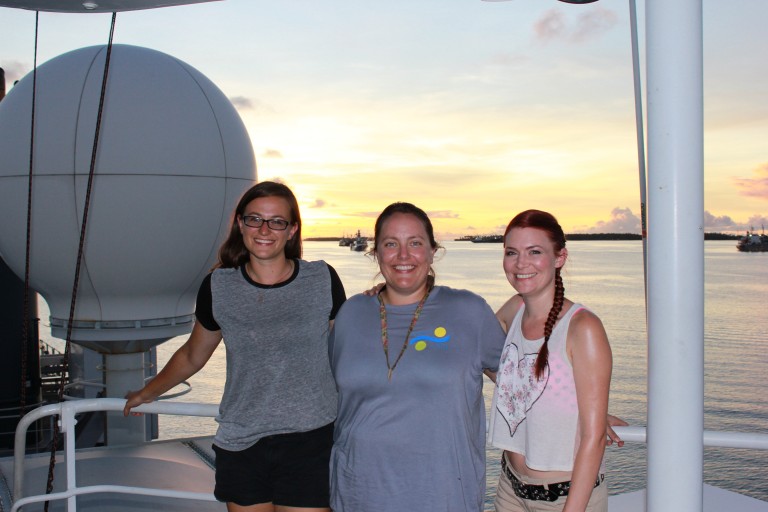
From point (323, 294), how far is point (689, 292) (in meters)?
1.17

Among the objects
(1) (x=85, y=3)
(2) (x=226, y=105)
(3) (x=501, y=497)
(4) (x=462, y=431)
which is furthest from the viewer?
(2) (x=226, y=105)

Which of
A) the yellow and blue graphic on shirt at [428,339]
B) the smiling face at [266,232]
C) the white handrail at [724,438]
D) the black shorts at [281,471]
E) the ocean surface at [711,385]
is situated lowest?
the ocean surface at [711,385]

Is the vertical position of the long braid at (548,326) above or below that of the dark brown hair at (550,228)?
below

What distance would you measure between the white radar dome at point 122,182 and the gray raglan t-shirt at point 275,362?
517 cm

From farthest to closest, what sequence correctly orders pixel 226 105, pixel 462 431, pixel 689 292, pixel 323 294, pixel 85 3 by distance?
1. pixel 226 105
2. pixel 85 3
3. pixel 323 294
4. pixel 462 431
5. pixel 689 292

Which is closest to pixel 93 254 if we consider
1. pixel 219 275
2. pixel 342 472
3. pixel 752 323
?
pixel 219 275

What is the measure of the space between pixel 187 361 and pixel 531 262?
1.33 meters

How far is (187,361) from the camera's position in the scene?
2510 mm

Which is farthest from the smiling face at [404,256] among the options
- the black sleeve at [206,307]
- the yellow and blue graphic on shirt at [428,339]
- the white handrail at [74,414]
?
the white handrail at [74,414]

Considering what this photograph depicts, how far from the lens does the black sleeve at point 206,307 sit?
7.52 ft

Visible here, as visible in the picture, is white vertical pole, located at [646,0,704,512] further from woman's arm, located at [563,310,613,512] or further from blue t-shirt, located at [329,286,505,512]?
blue t-shirt, located at [329,286,505,512]

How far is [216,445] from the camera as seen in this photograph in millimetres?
2227

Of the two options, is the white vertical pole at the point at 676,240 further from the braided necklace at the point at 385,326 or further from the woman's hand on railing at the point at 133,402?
the woman's hand on railing at the point at 133,402

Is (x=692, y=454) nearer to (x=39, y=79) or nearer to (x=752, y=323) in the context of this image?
(x=39, y=79)
